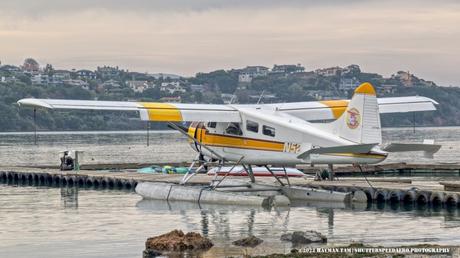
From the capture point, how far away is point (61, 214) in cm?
3509

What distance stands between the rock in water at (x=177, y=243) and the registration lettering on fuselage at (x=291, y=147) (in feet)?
30.4

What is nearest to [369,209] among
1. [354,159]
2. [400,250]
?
[354,159]

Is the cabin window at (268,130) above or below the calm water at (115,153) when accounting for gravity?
above

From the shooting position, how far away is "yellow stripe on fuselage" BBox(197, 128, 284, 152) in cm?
3469

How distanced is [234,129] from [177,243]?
1188 cm

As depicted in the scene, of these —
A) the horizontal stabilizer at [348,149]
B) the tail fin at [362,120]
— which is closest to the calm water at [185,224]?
the horizontal stabilizer at [348,149]

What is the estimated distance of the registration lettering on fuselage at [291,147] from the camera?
33781 mm

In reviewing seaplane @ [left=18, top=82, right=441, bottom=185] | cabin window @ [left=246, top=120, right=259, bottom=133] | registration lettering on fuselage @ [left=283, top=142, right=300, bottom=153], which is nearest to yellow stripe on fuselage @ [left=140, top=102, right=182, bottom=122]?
seaplane @ [left=18, top=82, right=441, bottom=185]

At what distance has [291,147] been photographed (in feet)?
112

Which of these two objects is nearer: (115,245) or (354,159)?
(115,245)

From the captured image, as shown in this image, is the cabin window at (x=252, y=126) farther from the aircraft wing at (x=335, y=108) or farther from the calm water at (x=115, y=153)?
the calm water at (x=115, y=153)

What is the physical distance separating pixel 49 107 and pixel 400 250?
14570 mm

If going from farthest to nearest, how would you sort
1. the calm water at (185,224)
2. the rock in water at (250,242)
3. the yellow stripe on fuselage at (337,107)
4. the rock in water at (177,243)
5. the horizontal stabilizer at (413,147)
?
1. the yellow stripe on fuselage at (337,107)
2. the horizontal stabilizer at (413,147)
3. the calm water at (185,224)
4. the rock in water at (250,242)
5. the rock in water at (177,243)

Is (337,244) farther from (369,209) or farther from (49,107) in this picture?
(49,107)
